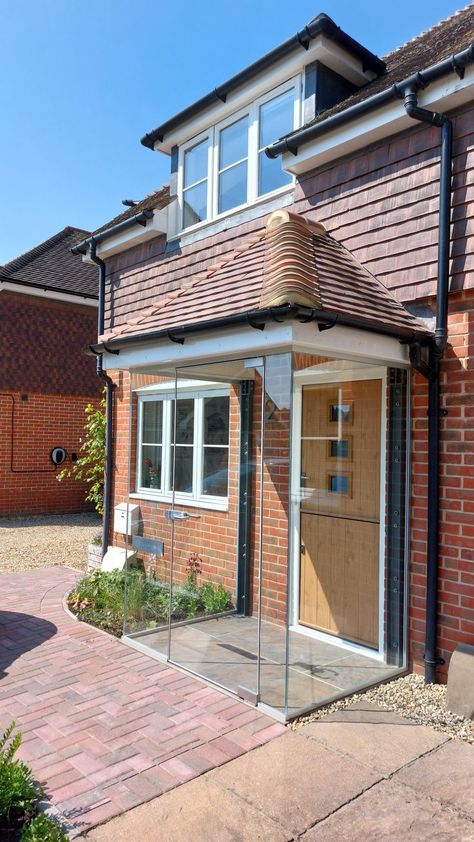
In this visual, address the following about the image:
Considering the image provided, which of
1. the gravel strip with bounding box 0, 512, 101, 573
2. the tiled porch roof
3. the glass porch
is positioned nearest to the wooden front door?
the glass porch

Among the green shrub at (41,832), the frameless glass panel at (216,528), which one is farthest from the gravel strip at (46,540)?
the green shrub at (41,832)

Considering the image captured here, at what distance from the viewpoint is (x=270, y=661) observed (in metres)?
4.21

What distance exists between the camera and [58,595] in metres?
7.08

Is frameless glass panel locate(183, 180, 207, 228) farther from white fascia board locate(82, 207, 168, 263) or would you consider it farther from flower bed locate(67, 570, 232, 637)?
flower bed locate(67, 570, 232, 637)

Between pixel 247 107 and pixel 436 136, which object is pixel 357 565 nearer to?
pixel 436 136

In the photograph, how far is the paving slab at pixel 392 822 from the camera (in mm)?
2740

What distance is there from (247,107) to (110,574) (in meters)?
5.60

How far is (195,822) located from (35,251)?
14622mm

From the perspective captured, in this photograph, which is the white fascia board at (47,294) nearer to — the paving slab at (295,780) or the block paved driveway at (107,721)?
the block paved driveway at (107,721)

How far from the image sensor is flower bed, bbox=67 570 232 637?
5.61m

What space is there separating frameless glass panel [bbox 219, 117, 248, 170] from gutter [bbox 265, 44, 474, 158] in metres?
1.27

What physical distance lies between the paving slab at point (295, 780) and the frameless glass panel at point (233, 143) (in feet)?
19.6

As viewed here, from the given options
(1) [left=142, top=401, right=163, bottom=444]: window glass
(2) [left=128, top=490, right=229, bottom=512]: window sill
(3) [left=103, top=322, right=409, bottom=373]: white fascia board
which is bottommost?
(2) [left=128, top=490, right=229, bottom=512]: window sill

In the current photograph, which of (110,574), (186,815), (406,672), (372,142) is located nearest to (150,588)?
(110,574)
